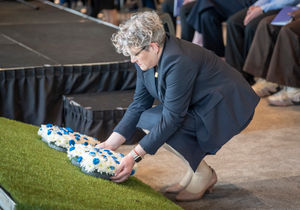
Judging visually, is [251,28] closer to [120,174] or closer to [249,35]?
[249,35]

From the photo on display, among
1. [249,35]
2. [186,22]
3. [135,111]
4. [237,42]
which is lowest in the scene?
[186,22]

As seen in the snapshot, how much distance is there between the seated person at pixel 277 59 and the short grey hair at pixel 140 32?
1.95 metres

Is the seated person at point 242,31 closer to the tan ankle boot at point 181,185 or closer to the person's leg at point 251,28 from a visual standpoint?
the person's leg at point 251,28

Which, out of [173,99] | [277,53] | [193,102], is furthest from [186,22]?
[173,99]

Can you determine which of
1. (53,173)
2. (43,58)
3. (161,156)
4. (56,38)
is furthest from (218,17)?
(53,173)

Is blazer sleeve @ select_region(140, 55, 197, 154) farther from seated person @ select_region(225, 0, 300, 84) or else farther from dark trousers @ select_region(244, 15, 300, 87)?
seated person @ select_region(225, 0, 300, 84)

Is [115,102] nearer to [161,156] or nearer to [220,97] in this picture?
[161,156]

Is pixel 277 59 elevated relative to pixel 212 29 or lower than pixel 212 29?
elevated

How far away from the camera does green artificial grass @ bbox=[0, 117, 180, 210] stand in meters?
1.74

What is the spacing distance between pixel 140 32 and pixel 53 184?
0.63m

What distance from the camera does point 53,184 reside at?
192 cm

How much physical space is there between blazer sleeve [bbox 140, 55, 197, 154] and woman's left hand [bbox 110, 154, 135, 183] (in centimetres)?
8

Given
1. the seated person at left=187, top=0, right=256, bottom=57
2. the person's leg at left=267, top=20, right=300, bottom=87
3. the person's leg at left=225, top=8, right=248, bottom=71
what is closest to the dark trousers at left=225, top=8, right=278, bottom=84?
the person's leg at left=225, top=8, right=248, bottom=71

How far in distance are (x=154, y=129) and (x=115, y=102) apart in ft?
3.55
